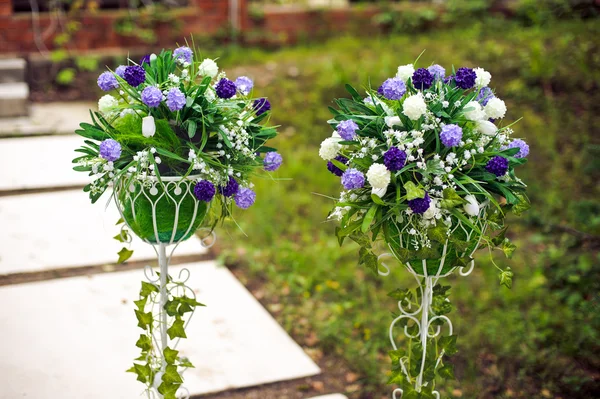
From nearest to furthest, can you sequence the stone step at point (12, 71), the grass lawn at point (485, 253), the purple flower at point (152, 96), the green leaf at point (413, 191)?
the green leaf at point (413, 191) < the purple flower at point (152, 96) < the grass lawn at point (485, 253) < the stone step at point (12, 71)

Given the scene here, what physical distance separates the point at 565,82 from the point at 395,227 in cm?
463

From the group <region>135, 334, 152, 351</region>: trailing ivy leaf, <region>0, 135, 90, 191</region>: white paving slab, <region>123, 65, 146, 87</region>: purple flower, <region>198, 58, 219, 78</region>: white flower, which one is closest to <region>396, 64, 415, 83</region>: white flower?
<region>198, 58, 219, 78</region>: white flower

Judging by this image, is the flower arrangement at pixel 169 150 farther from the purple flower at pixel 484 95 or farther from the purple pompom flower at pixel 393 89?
the purple flower at pixel 484 95

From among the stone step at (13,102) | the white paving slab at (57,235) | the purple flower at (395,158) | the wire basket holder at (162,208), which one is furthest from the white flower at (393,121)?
the stone step at (13,102)

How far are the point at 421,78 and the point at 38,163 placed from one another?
12.1 feet

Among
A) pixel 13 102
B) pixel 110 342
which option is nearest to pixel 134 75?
pixel 110 342

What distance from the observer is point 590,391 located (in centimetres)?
316

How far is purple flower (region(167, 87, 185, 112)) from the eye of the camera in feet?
6.91

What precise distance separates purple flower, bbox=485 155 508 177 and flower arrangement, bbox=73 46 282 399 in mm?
724

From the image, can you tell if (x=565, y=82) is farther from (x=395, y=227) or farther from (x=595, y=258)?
(x=395, y=227)

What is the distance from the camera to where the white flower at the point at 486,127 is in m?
2.16

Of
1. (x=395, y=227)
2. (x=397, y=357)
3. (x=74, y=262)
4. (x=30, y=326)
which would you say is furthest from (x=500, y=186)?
(x=74, y=262)

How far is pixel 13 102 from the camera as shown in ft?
19.5

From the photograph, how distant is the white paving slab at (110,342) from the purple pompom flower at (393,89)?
1.48 metres
